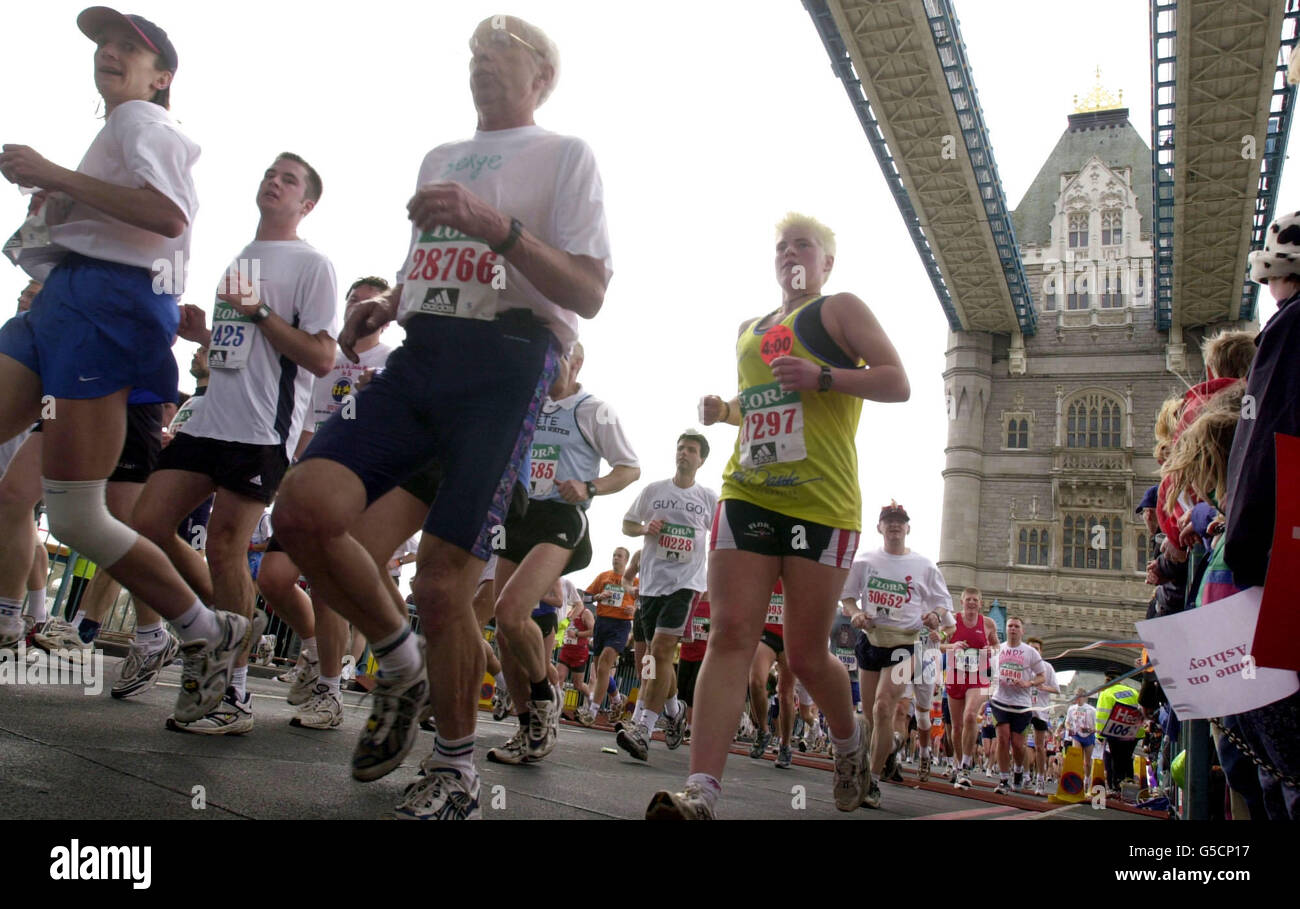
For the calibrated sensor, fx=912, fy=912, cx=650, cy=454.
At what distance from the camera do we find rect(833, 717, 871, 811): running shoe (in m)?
3.58

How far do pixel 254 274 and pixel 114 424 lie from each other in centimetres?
101

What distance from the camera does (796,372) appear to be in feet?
9.86

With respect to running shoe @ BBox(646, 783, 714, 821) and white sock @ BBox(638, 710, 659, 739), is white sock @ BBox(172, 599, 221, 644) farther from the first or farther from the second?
white sock @ BBox(638, 710, 659, 739)

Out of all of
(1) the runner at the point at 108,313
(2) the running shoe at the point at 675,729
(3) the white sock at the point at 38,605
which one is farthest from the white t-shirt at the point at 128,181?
(2) the running shoe at the point at 675,729

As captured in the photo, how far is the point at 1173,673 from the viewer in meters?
2.10

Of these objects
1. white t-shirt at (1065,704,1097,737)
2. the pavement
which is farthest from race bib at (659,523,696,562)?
white t-shirt at (1065,704,1097,737)

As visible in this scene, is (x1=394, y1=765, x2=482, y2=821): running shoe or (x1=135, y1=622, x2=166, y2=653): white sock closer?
(x1=394, y1=765, x2=482, y2=821): running shoe

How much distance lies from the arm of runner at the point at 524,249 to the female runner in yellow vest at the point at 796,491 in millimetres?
908

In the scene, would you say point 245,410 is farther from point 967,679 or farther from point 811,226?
point 967,679

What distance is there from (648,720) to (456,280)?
175 inches

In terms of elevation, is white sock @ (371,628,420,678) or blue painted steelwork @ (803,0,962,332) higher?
blue painted steelwork @ (803,0,962,332)

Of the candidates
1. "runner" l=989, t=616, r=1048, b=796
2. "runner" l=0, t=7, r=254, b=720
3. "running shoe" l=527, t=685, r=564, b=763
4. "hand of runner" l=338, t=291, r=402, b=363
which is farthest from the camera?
"runner" l=989, t=616, r=1048, b=796

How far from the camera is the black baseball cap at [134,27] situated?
2.95 meters
